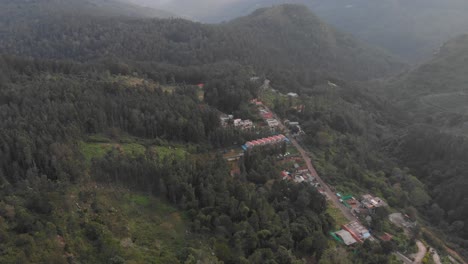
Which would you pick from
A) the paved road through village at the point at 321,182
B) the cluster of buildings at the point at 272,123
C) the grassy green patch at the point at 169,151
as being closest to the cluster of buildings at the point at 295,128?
the paved road through village at the point at 321,182

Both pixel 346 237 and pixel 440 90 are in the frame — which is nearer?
pixel 346 237

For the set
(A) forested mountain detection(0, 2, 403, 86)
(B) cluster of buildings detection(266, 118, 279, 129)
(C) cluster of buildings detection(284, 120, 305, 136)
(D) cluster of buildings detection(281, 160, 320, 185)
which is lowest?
(D) cluster of buildings detection(281, 160, 320, 185)

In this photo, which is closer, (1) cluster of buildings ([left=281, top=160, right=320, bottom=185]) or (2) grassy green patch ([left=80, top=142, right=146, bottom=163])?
(2) grassy green patch ([left=80, top=142, right=146, bottom=163])

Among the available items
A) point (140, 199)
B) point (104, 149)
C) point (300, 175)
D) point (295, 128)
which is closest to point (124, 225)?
point (140, 199)

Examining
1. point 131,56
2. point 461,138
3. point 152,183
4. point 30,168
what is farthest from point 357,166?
point 131,56

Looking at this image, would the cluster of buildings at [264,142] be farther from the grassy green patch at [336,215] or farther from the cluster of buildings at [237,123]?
the grassy green patch at [336,215]

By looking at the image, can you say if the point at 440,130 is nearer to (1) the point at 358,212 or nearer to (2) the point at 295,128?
(2) the point at 295,128

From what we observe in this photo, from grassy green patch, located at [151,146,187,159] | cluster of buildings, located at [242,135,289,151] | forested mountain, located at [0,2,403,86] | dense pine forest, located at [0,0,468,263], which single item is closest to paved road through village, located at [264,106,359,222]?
dense pine forest, located at [0,0,468,263]

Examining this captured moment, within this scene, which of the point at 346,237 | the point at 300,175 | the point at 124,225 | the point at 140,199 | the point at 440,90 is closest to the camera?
the point at 124,225

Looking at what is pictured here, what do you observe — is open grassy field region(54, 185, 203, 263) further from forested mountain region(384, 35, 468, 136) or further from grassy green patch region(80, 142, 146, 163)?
forested mountain region(384, 35, 468, 136)
